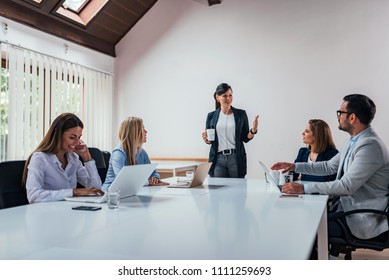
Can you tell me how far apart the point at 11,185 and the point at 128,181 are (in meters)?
0.55

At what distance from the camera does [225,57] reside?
4660 millimetres

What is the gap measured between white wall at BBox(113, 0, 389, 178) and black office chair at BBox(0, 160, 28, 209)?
2.99 meters

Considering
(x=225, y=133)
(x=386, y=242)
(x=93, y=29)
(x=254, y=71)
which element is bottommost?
(x=386, y=242)

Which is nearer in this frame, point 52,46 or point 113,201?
point 113,201

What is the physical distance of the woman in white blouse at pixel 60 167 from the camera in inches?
72.1

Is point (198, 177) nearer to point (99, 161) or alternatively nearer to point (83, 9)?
point (99, 161)

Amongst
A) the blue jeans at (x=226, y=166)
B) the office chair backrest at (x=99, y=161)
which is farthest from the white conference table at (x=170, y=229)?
the blue jeans at (x=226, y=166)

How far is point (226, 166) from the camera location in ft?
11.2

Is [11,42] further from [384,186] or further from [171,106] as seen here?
[384,186]

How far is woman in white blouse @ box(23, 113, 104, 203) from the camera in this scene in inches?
72.1

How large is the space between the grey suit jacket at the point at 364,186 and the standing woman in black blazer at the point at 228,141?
141 cm

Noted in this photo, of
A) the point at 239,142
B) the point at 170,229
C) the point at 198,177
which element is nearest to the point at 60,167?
the point at 198,177

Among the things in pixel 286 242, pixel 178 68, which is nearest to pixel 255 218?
pixel 286 242
